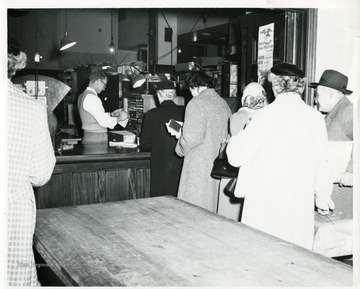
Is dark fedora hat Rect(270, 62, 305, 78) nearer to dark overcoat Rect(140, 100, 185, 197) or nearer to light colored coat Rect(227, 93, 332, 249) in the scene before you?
light colored coat Rect(227, 93, 332, 249)

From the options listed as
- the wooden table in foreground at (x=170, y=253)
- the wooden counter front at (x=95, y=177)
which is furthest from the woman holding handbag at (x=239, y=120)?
the wooden counter front at (x=95, y=177)

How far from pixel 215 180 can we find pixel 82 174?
1313mm

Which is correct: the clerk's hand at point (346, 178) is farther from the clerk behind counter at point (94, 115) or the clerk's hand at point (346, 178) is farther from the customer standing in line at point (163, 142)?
the clerk behind counter at point (94, 115)

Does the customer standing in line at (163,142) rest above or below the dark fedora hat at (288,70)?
below

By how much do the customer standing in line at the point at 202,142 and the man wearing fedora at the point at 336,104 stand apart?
0.86 metres

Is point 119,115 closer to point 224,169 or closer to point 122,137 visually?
point 122,137

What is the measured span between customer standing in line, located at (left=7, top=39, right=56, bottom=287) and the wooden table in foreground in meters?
0.10

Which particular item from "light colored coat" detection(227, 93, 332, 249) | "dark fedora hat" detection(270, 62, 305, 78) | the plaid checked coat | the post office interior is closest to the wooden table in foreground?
the plaid checked coat

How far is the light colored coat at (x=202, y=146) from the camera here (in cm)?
330

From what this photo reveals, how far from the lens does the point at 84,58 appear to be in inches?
464

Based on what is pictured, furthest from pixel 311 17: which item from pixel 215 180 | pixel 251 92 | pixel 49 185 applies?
pixel 49 185

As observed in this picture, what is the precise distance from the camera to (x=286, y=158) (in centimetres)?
226

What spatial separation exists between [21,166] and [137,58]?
10450mm
